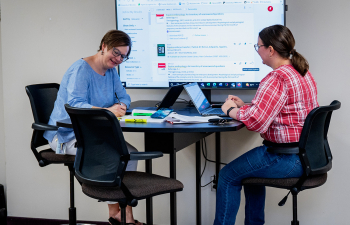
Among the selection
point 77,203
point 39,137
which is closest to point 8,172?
point 77,203

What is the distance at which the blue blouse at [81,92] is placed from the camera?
213cm

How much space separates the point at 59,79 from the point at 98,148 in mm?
1487

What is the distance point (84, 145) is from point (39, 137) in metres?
0.82

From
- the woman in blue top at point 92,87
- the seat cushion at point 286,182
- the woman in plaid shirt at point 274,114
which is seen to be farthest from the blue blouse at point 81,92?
the seat cushion at point 286,182

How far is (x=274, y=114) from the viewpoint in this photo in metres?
1.79

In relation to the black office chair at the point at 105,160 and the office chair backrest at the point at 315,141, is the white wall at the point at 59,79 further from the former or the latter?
the black office chair at the point at 105,160

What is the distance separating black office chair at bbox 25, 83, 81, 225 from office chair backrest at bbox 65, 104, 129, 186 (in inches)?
22.7

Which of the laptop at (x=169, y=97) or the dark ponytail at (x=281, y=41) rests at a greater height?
the dark ponytail at (x=281, y=41)

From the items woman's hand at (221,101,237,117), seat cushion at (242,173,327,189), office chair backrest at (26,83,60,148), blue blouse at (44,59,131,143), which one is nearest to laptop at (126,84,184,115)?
blue blouse at (44,59,131,143)

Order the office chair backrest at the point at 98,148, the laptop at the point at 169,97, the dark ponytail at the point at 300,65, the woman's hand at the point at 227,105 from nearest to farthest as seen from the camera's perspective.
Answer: the office chair backrest at the point at 98,148, the dark ponytail at the point at 300,65, the woman's hand at the point at 227,105, the laptop at the point at 169,97

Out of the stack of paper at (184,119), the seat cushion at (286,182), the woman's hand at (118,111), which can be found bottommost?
the seat cushion at (286,182)

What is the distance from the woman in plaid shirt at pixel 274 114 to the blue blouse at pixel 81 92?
0.78m

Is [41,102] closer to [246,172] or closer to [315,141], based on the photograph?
[246,172]

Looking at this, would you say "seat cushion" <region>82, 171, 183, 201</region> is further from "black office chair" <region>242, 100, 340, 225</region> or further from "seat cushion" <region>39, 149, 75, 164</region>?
"seat cushion" <region>39, 149, 75, 164</region>
